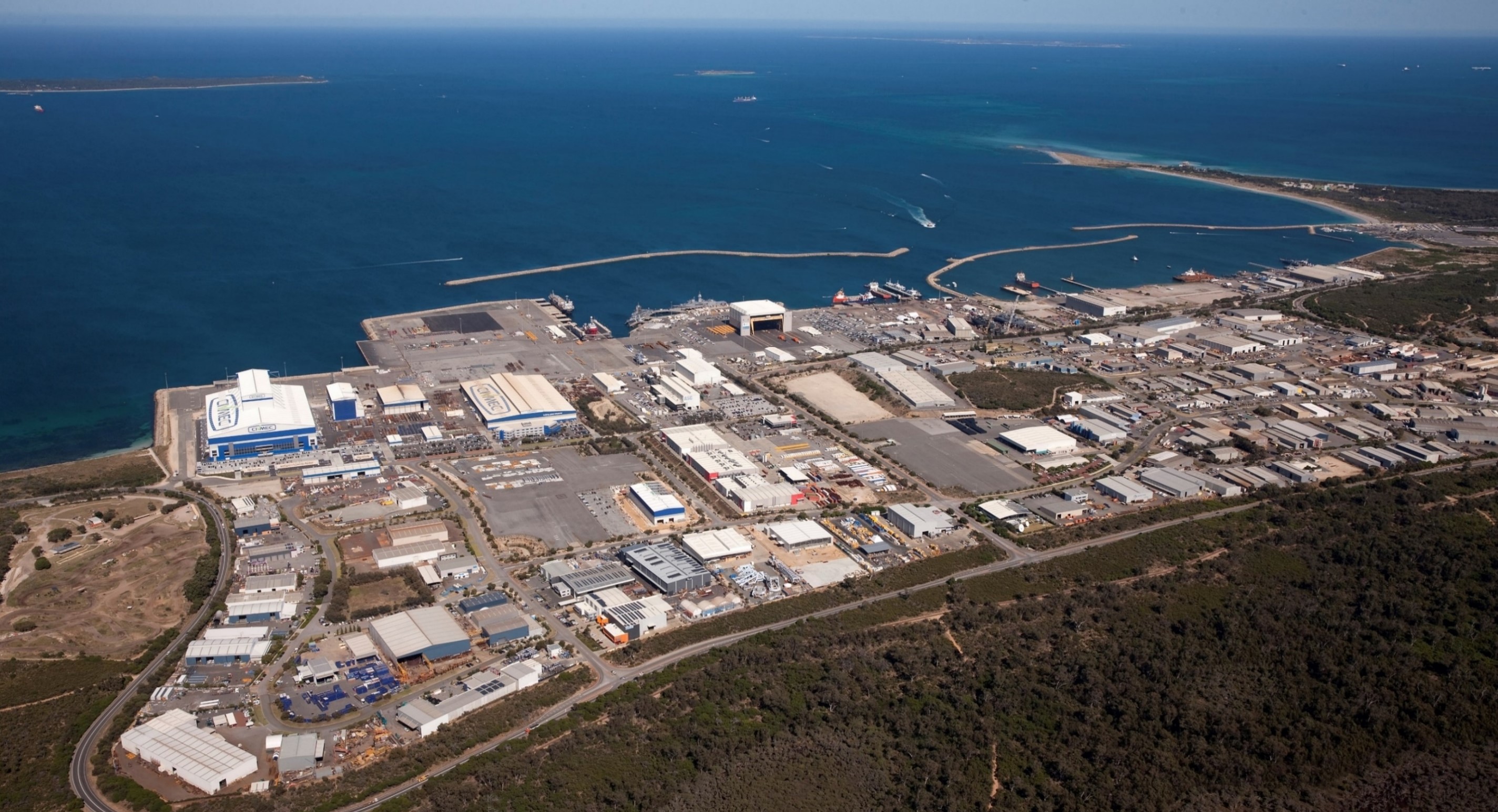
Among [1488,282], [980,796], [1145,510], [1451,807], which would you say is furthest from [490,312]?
[1488,282]

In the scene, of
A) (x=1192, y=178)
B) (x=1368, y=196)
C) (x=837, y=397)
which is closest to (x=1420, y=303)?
(x=1368, y=196)

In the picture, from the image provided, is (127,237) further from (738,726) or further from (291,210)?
(738,726)

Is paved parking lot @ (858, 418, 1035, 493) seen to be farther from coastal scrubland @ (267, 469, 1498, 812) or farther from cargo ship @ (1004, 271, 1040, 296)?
cargo ship @ (1004, 271, 1040, 296)

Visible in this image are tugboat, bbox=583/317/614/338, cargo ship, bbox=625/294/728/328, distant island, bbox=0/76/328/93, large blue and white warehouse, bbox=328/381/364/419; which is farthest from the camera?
distant island, bbox=0/76/328/93

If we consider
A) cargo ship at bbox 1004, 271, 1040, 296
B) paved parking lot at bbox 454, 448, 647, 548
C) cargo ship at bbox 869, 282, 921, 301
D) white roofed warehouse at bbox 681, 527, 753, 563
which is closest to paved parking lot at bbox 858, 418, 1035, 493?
white roofed warehouse at bbox 681, 527, 753, 563

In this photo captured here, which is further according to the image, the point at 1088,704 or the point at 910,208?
the point at 910,208

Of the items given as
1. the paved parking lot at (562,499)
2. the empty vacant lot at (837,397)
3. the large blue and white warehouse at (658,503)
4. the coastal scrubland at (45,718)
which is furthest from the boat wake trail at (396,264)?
the coastal scrubland at (45,718)

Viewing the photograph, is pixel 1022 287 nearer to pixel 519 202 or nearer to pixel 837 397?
pixel 837 397
